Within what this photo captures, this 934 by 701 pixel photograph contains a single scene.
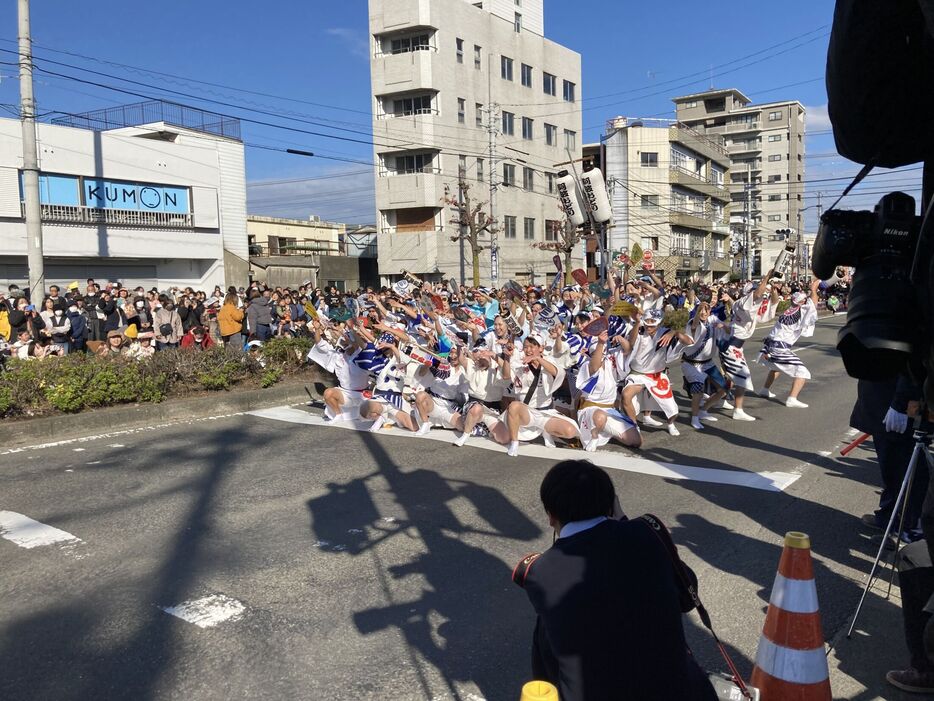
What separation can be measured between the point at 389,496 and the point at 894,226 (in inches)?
206

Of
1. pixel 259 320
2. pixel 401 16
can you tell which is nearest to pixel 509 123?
pixel 401 16

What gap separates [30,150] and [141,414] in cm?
870

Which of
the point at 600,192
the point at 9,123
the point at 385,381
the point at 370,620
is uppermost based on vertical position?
the point at 9,123

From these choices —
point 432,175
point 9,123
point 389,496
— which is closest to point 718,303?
point 389,496

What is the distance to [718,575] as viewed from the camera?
4578 millimetres

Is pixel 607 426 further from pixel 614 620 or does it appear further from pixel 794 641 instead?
pixel 614 620

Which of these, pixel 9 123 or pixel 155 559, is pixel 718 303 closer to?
pixel 155 559

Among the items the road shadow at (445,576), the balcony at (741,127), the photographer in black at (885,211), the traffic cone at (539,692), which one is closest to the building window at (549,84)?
the balcony at (741,127)

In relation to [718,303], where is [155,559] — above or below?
below

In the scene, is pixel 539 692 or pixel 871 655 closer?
pixel 539 692

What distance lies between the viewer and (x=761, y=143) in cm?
7631

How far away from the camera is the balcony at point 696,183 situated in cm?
Result: 5066

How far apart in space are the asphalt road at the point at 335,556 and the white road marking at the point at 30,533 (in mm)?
89

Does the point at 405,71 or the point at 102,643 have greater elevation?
the point at 405,71
